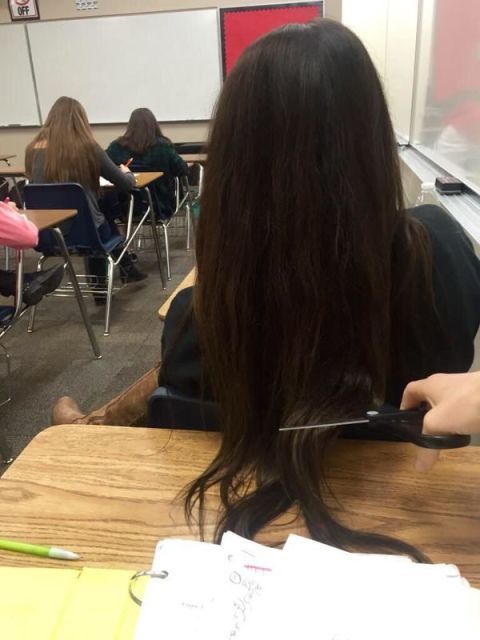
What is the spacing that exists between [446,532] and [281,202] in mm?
388

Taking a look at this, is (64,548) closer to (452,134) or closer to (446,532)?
(446,532)

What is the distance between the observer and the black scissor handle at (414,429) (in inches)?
20.6

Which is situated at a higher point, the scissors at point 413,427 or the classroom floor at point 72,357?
the scissors at point 413,427

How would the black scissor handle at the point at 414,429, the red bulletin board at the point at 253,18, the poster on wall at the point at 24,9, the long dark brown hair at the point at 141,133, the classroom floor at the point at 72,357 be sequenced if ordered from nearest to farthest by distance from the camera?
the black scissor handle at the point at 414,429 < the classroom floor at the point at 72,357 < the long dark brown hair at the point at 141,133 < the red bulletin board at the point at 253,18 < the poster on wall at the point at 24,9

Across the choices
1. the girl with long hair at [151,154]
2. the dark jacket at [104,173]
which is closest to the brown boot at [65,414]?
the dark jacket at [104,173]

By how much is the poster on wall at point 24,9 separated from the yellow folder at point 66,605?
629 centimetres

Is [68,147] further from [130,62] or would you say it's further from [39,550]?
[130,62]

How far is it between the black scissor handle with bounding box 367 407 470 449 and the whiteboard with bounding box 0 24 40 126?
622cm

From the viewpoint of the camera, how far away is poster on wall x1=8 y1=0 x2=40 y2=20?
547 cm

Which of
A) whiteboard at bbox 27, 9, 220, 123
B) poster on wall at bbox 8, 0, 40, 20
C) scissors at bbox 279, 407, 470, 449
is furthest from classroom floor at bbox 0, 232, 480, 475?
poster on wall at bbox 8, 0, 40, 20

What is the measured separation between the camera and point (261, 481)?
61cm

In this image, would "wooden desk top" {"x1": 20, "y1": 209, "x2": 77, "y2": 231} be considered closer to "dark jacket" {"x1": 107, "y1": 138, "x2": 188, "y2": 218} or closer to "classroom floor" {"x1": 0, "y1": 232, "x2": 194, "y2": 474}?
"classroom floor" {"x1": 0, "y1": 232, "x2": 194, "y2": 474}

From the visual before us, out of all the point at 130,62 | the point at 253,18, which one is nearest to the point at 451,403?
the point at 253,18

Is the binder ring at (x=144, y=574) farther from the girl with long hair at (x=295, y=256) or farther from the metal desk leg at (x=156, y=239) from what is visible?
the metal desk leg at (x=156, y=239)
